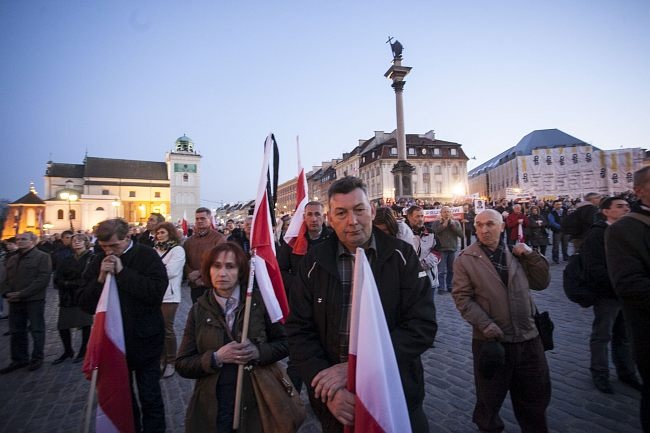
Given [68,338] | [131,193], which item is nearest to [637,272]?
[68,338]

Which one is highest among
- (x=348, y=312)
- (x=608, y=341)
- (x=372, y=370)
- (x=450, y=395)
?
(x=348, y=312)

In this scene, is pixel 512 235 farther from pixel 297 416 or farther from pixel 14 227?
pixel 14 227

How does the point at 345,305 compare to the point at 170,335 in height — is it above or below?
above

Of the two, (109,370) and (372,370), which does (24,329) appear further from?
(372,370)

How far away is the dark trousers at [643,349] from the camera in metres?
2.36

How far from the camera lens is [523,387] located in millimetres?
2945

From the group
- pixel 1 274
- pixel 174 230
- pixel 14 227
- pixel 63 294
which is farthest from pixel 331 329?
pixel 14 227

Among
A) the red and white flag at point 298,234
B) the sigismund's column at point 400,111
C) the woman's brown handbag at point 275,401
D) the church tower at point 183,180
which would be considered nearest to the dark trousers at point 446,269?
the red and white flag at point 298,234

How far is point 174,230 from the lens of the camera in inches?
211

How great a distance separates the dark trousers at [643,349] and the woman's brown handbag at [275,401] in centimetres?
242

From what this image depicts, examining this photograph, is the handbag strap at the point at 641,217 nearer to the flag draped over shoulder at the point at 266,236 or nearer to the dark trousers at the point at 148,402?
the flag draped over shoulder at the point at 266,236

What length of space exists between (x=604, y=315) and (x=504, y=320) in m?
2.07

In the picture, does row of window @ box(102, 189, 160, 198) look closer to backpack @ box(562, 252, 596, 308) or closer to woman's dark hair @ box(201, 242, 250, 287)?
woman's dark hair @ box(201, 242, 250, 287)

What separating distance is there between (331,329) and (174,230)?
13.6 ft
